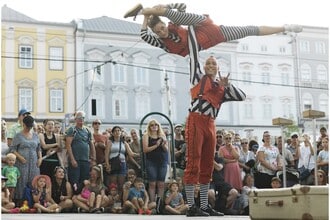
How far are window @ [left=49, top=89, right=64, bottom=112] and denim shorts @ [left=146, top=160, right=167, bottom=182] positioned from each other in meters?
21.6

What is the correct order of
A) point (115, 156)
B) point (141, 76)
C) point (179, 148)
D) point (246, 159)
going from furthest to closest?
point (141, 76) < point (246, 159) < point (179, 148) < point (115, 156)

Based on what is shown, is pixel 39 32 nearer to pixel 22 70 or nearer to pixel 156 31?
pixel 22 70

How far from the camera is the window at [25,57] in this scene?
27.1 meters

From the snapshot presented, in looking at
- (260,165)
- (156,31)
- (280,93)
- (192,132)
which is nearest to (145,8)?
(156,31)

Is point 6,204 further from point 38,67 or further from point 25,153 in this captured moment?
point 38,67

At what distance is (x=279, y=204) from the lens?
3.13 m

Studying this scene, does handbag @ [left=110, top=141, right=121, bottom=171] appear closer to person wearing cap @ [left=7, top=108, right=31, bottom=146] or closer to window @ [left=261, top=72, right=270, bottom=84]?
person wearing cap @ [left=7, top=108, right=31, bottom=146]

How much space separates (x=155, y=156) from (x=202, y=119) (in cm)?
215

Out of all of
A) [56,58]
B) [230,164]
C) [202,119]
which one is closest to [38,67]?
[56,58]

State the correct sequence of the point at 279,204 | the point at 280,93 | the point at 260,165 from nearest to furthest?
the point at 279,204, the point at 260,165, the point at 280,93

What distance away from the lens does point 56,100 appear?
89.8 feet

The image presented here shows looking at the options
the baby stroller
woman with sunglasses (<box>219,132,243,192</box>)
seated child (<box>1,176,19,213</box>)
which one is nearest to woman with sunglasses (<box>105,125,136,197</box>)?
woman with sunglasses (<box>219,132,243,192</box>)

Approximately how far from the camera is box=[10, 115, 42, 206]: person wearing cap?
19.0 ft

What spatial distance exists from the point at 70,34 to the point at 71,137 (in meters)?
22.8
